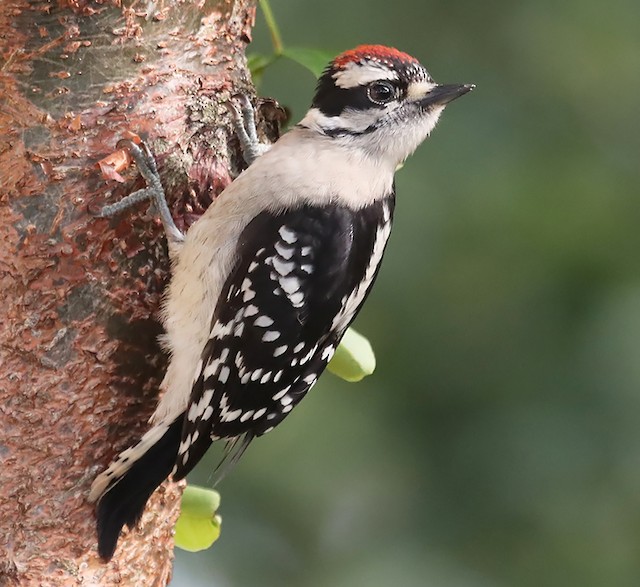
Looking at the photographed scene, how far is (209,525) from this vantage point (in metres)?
2.53

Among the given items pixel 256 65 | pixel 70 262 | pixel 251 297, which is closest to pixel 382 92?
pixel 256 65

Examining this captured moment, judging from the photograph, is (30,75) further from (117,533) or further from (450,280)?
(450,280)

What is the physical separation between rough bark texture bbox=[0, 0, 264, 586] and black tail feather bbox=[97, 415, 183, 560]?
3 centimetres

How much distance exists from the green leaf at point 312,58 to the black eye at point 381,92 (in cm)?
12

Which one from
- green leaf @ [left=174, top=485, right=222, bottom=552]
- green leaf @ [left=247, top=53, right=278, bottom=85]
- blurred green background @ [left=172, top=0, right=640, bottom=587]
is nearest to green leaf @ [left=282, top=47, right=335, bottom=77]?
green leaf @ [left=247, top=53, right=278, bottom=85]

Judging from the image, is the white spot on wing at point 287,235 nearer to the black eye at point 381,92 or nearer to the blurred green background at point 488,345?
the black eye at point 381,92

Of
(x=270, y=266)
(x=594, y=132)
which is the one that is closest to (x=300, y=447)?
(x=594, y=132)

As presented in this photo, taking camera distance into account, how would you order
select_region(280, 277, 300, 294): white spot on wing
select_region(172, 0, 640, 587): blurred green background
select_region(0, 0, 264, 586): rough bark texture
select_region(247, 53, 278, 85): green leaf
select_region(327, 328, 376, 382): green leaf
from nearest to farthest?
select_region(0, 0, 264, 586): rough bark texture < select_region(280, 277, 300, 294): white spot on wing < select_region(327, 328, 376, 382): green leaf < select_region(247, 53, 278, 85): green leaf < select_region(172, 0, 640, 587): blurred green background

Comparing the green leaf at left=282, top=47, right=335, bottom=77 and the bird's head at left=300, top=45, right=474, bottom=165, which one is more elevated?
the green leaf at left=282, top=47, right=335, bottom=77

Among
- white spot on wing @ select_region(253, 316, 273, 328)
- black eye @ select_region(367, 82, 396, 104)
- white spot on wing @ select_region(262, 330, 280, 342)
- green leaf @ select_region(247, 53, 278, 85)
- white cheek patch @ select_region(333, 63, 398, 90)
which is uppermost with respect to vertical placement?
white cheek patch @ select_region(333, 63, 398, 90)

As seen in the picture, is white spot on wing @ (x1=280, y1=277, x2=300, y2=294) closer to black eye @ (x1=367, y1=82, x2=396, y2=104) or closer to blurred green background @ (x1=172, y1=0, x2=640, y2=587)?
black eye @ (x1=367, y1=82, x2=396, y2=104)

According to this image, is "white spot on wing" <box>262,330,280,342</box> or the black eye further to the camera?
the black eye

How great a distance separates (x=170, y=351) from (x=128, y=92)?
55 cm

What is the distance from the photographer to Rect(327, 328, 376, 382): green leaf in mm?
2477
